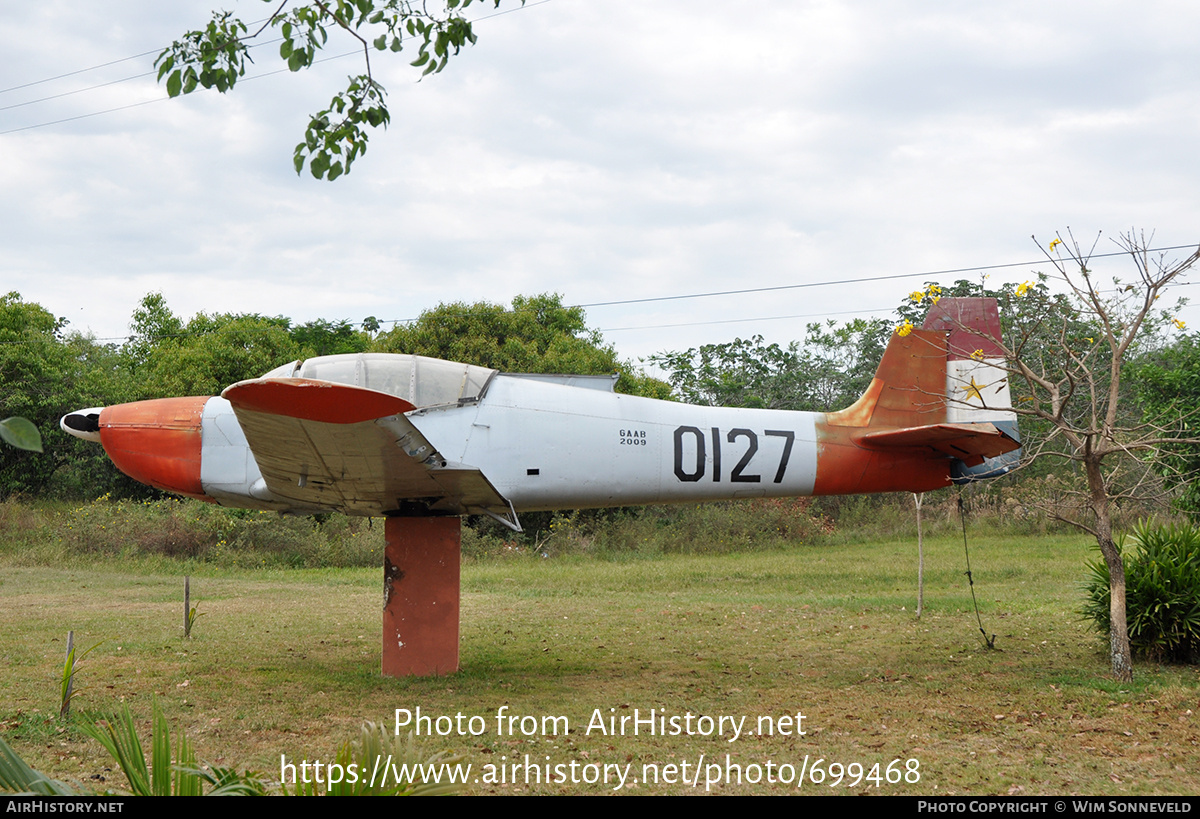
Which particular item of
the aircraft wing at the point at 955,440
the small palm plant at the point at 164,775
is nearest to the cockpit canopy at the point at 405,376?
the aircraft wing at the point at 955,440

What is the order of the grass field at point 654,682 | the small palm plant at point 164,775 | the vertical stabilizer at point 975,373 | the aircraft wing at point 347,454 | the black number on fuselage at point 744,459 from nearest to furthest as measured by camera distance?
the small palm plant at point 164,775
the grass field at point 654,682
the aircraft wing at point 347,454
the black number on fuselage at point 744,459
the vertical stabilizer at point 975,373

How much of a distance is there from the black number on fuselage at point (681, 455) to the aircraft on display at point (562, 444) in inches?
0.7

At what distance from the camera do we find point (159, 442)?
8.30 metres

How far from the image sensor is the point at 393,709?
23.5 ft

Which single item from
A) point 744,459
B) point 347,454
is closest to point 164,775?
point 347,454

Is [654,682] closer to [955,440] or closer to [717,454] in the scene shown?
[717,454]

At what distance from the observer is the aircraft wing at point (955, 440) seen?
28.2ft

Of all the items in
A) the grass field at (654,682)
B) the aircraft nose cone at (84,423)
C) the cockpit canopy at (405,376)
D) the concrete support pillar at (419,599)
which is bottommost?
the grass field at (654,682)

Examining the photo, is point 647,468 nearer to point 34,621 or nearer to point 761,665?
point 761,665

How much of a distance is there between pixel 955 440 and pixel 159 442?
810 centimetres
